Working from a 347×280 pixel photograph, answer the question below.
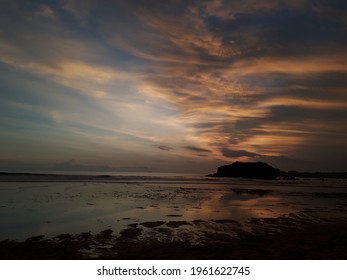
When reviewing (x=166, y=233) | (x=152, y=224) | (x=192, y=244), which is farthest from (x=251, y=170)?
(x=192, y=244)

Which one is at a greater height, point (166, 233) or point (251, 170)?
point (251, 170)

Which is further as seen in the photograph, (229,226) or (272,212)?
(272,212)

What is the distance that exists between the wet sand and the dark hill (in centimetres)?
10090

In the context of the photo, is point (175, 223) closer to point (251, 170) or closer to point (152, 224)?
point (152, 224)

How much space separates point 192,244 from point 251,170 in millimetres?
108750

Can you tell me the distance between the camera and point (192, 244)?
35.4 ft

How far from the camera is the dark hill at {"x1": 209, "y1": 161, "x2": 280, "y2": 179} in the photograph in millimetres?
111312

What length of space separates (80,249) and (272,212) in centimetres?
1315

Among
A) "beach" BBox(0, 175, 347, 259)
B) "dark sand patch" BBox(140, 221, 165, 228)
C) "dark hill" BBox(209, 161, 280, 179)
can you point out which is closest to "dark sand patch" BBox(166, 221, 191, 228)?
"beach" BBox(0, 175, 347, 259)

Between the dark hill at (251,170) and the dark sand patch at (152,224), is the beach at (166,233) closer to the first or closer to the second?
the dark sand patch at (152,224)

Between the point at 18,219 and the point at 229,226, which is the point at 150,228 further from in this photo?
the point at 18,219

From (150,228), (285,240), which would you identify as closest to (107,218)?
(150,228)
